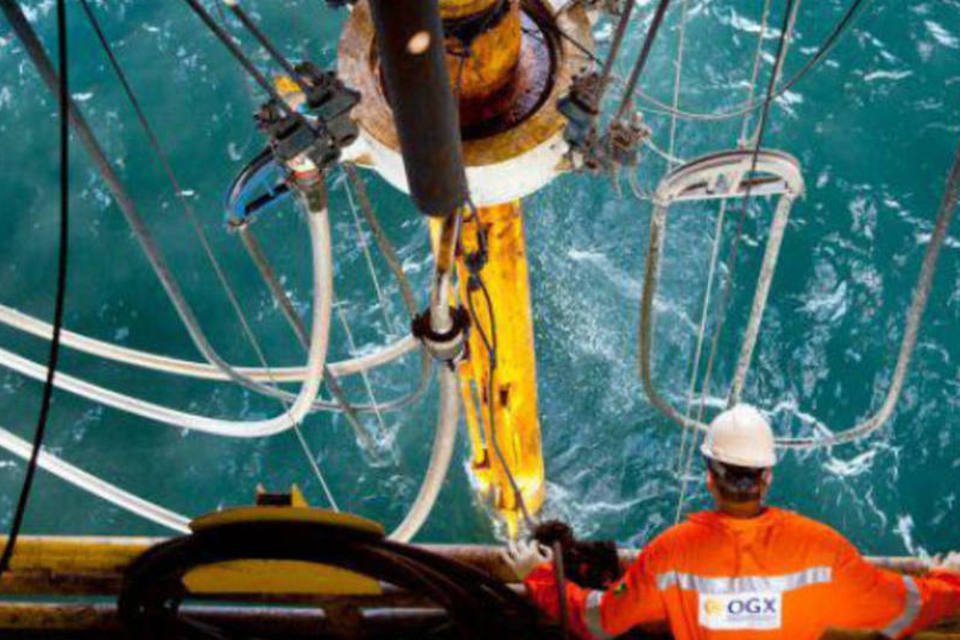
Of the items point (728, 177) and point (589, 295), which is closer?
point (728, 177)

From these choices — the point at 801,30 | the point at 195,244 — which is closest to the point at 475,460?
the point at 195,244

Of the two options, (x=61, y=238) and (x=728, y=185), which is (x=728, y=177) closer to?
(x=728, y=185)

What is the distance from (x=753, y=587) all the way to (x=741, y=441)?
557mm

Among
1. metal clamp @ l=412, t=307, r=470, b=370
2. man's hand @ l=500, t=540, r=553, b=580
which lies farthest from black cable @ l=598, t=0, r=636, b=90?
man's hand @ l=500, t=540, r=553, b=580

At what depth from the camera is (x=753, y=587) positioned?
3.05m

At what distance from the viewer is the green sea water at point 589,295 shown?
10.4 meters

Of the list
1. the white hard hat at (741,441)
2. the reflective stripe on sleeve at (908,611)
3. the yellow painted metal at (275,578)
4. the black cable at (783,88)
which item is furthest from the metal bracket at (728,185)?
the yellow painted metal at (275,578)

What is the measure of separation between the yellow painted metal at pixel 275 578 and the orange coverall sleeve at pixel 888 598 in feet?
5.15

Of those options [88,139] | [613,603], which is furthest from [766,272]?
[88,139]

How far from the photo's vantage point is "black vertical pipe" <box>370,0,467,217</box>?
197 centimetres

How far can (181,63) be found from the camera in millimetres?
13688

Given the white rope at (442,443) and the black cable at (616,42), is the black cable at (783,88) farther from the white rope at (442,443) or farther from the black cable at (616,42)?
the white rope at (442,443)

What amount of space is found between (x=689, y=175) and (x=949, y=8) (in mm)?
11232

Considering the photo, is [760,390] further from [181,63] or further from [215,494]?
[181,63]
